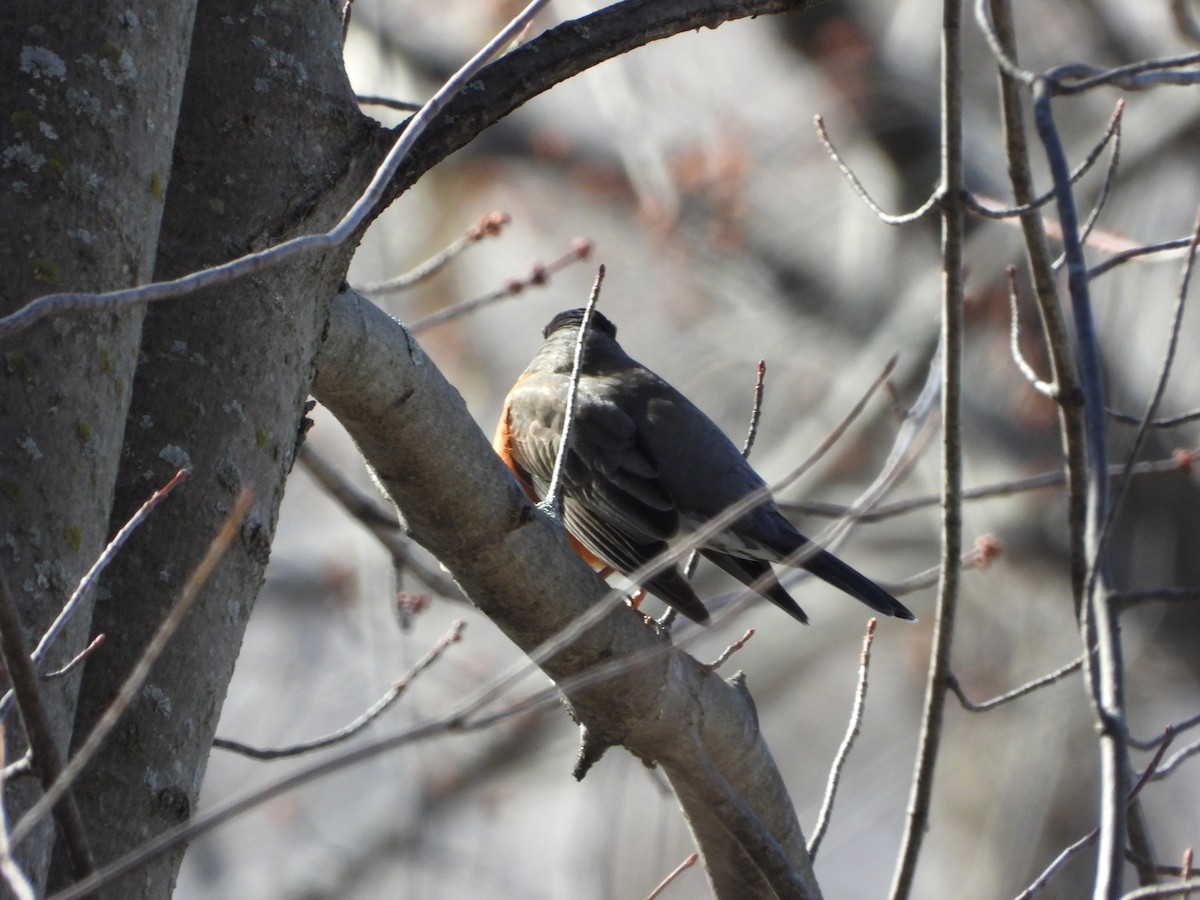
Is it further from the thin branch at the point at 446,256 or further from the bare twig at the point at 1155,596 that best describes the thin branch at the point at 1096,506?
the thin branch at the point at 446,256

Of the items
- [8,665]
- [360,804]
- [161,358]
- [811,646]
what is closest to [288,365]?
[161,358]

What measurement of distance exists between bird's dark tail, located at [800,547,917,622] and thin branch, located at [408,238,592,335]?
981 mm

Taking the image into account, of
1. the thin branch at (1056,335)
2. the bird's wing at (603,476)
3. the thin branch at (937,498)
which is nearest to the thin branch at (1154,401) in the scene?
the thin branch at (1056,335)

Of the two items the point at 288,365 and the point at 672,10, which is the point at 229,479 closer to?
the point at 288,365

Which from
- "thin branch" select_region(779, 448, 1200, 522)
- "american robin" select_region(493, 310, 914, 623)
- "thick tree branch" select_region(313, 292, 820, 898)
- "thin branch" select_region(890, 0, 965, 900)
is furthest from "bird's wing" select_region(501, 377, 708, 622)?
"thin branch" select_region(890, 0, 965, 900)

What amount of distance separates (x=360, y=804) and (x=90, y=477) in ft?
23.8

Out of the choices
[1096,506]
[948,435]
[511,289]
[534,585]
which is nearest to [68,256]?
[1096,506]

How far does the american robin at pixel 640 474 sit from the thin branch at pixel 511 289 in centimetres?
20

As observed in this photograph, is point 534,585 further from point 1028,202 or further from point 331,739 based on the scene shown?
point 1028,202

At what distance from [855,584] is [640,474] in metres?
0.92

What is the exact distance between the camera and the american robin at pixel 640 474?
3.92 meters

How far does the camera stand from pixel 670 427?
453cm

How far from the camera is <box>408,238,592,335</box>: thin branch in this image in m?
3.55

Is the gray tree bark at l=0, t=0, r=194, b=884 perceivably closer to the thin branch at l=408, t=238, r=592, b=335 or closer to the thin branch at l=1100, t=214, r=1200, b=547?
the thin branch at l=1100, t=214, r=1200, b=547
